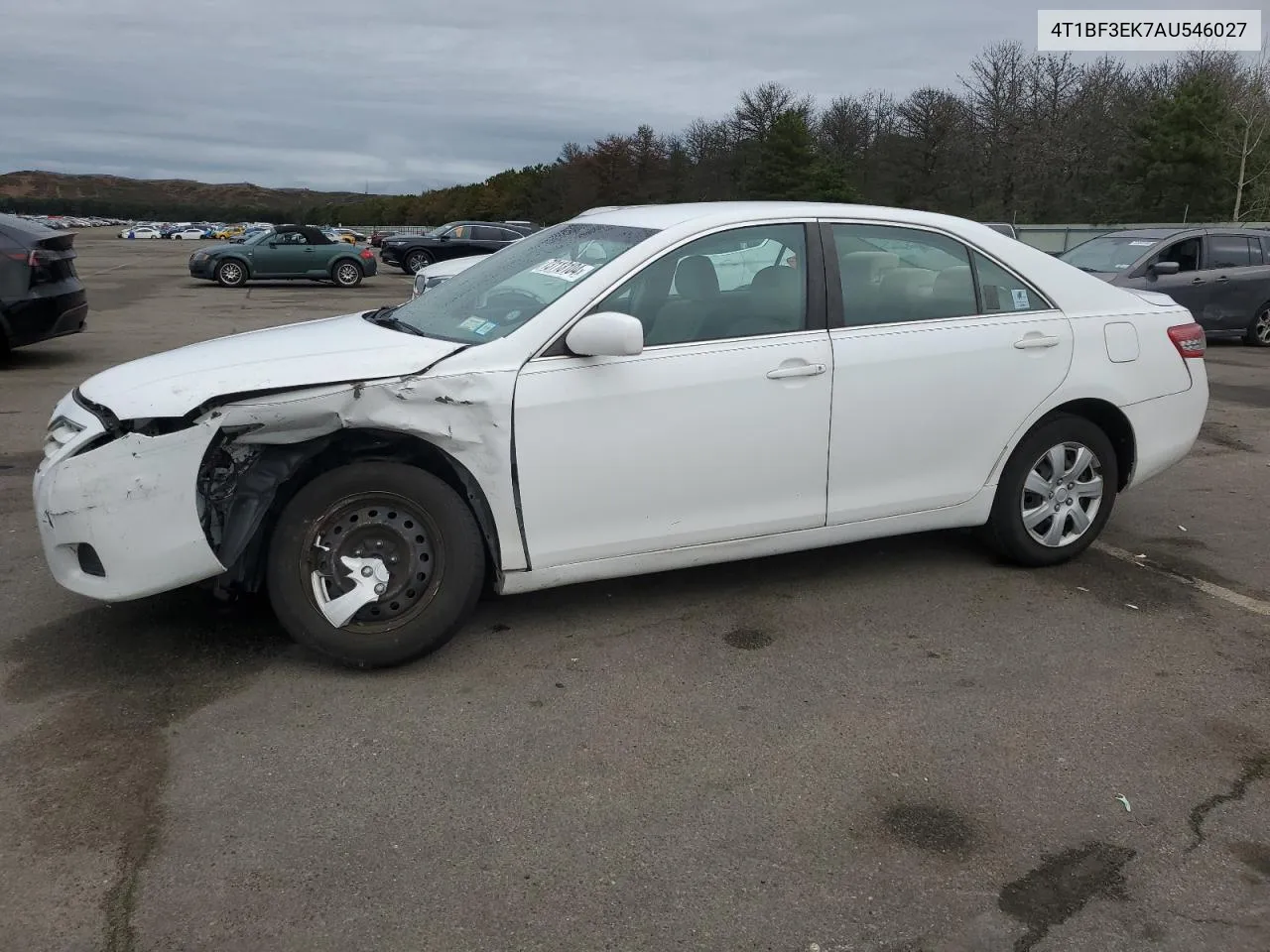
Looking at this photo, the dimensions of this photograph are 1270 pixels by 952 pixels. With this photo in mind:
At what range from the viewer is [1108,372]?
496cm

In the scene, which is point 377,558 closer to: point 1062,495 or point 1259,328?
point 1062,495

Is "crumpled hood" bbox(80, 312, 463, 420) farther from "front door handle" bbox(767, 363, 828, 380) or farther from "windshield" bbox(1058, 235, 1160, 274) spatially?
"windshield" bbox(1058, 235, 1160, 274)

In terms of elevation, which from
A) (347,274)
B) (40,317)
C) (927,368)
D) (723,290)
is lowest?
(347,274)

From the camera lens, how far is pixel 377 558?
3893 mm

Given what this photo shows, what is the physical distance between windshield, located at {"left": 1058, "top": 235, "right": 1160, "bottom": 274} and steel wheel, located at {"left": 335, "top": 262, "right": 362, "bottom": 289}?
18.6 metres

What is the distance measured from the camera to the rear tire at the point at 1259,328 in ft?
47.3

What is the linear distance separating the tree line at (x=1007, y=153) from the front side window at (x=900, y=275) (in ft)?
115

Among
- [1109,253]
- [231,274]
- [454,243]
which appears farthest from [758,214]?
[454,243]

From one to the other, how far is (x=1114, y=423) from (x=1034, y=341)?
675mm

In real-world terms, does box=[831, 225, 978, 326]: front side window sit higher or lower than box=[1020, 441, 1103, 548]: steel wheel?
higher

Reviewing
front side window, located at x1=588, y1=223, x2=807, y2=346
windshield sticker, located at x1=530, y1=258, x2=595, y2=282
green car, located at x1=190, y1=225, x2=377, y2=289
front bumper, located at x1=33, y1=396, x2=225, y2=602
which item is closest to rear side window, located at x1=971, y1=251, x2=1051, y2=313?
front side window, located at x1=588, y1=223, x2=807, y2=346

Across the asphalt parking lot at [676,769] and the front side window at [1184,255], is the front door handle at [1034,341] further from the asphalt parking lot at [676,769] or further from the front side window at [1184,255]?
the front side window at [1184,255]

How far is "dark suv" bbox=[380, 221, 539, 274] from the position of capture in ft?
101

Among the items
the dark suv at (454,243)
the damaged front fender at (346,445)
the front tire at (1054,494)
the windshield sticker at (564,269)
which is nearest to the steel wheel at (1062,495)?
the front tire at (1054,494)
